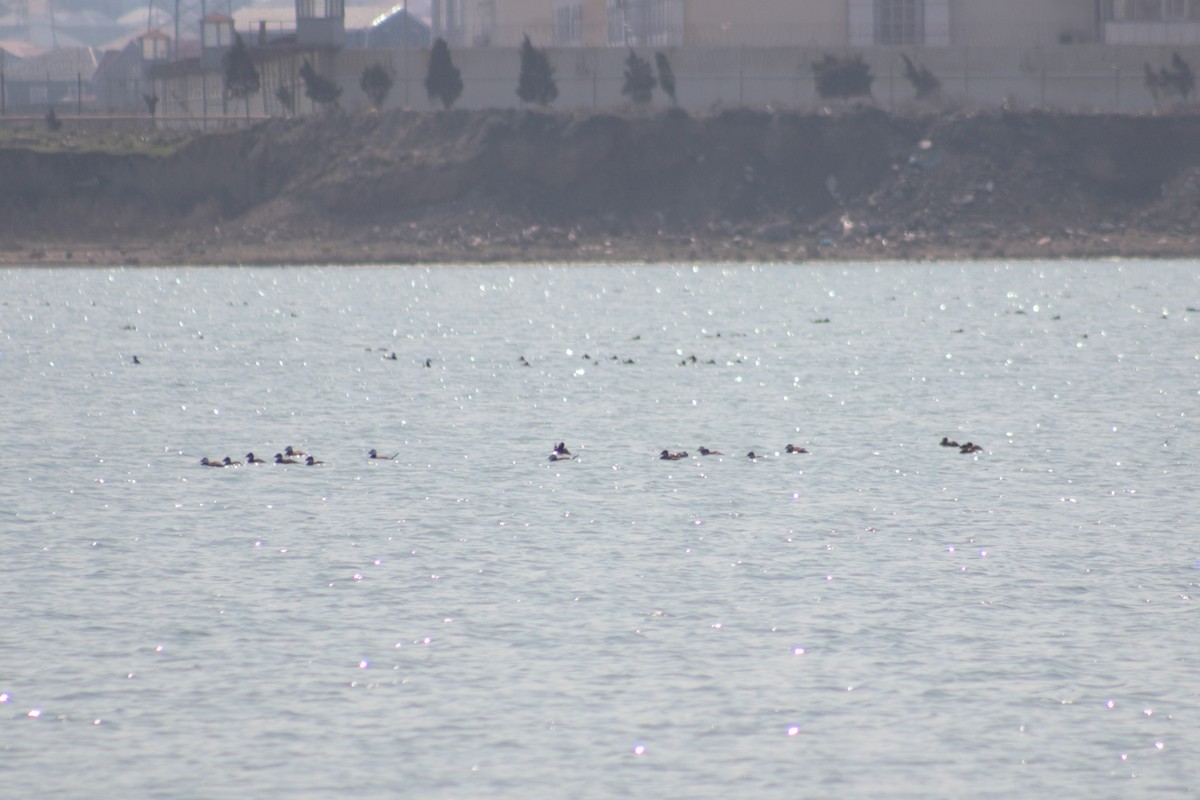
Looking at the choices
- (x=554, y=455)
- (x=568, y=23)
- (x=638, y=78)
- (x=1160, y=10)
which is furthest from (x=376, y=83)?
(x=554, y=455)

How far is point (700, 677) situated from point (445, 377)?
102ft

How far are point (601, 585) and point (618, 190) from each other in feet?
266

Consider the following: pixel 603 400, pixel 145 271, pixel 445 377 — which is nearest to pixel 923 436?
pixel 603 400

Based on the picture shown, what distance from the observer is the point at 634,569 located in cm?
2130

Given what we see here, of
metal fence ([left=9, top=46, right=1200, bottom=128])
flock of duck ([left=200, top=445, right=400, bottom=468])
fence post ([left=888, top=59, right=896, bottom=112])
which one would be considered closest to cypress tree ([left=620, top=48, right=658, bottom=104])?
metal fence ([left=9, top=46, right=1200, bottom=128])

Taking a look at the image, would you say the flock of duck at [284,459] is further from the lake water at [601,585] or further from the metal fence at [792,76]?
the metal fence at [792,76]

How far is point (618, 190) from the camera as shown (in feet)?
329

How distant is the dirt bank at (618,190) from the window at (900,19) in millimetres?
4569

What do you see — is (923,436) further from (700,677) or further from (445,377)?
(700,677)

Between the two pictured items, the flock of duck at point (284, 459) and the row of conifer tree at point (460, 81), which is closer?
the flock of duck at point (284, 459)

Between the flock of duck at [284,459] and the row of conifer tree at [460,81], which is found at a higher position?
the row of conifer tree at [460,81]

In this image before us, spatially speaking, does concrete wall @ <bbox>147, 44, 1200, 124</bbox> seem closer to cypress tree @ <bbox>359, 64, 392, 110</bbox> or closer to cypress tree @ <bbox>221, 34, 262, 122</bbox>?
cypress tree @ <bbox>359, 64, 392, 110</bbox>

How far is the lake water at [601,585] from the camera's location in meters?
14.3

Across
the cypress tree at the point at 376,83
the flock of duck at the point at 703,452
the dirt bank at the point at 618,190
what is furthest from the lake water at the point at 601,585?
the cypress tree at the point at 376,83
